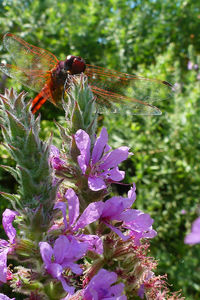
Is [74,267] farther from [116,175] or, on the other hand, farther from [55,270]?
[116,175]

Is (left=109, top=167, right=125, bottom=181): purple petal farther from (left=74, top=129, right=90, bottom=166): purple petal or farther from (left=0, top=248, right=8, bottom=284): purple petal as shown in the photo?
(left=0, top=248, right=8, bottom=284): purple petal

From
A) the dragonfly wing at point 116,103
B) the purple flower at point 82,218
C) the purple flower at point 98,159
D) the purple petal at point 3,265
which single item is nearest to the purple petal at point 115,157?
the purple flower at point 98,159

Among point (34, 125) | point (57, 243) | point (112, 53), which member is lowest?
point (112, 53)

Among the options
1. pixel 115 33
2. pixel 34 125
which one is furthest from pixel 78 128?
pixel 115 33

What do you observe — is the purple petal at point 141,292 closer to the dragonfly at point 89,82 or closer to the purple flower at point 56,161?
the purple flower at point 56,161

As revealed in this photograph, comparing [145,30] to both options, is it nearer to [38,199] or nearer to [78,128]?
[78,128]

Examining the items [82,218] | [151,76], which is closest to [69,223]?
[82,218]
